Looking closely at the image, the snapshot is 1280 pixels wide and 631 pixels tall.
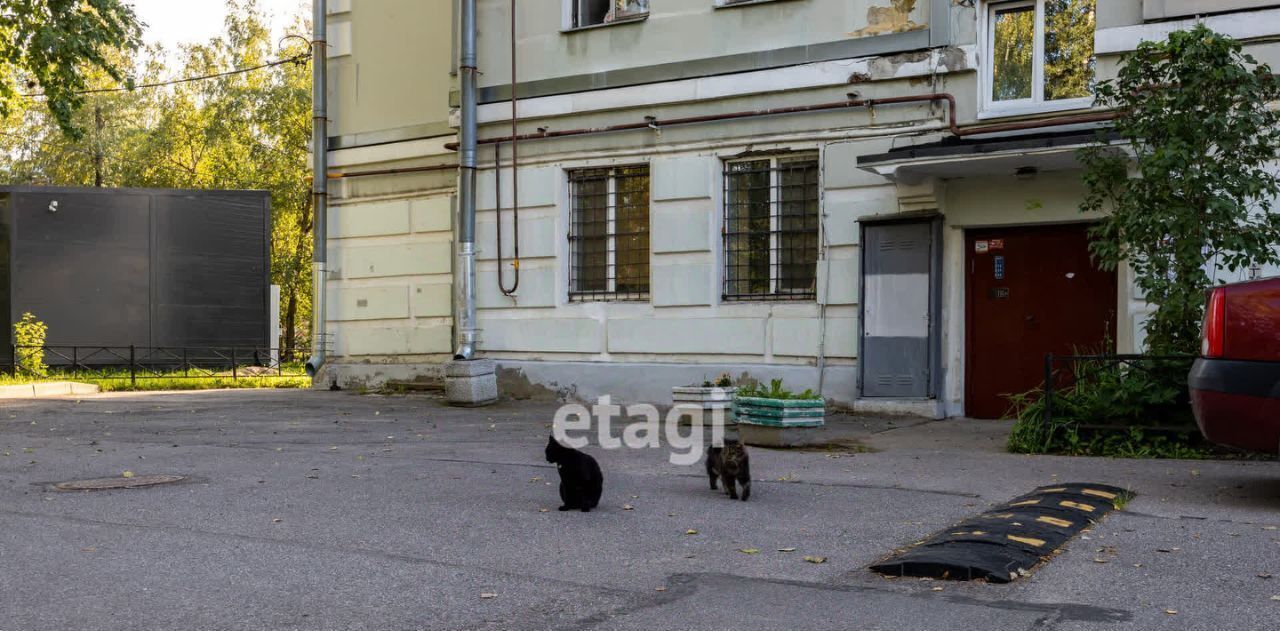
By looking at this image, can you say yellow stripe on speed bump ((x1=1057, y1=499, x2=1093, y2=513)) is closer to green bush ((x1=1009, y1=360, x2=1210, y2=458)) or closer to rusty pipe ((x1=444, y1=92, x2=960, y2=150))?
green bush ((x1=1009, y1=360, x2=1210, y2=458))

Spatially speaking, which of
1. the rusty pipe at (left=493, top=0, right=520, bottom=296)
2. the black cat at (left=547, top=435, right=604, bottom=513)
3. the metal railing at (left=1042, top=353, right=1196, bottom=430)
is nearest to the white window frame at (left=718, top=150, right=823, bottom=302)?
the rusty pipe at (left=493, top=0, right=520, bottom=296)

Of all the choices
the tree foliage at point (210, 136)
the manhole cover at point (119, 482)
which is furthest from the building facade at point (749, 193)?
the tree foliage at point (210, 136)

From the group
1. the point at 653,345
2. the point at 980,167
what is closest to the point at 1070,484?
the point at 980,167

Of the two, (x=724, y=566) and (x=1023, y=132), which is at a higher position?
(x=1023, y=132)

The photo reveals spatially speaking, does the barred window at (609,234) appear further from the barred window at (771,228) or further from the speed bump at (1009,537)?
the speed bump at (1009,537)

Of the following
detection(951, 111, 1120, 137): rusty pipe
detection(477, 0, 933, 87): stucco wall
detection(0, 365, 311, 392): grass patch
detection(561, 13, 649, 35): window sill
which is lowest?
detection(0, 365, 311, 392): grass patch

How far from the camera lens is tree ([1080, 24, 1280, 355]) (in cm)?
1012

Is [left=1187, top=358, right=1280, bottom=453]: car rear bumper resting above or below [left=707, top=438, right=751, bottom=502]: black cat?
above

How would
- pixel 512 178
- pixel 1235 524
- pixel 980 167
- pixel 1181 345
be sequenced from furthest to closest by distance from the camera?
pixel 512 178
pixel 980 167
pixel 1181 345
pixel 1235 524

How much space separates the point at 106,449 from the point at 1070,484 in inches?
337

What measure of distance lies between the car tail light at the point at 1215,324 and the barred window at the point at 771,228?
696 centimetres

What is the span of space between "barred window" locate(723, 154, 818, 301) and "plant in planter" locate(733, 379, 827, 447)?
3537 millimetres

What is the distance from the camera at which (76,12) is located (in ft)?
62.1

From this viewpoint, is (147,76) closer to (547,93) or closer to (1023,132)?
(547,93)
